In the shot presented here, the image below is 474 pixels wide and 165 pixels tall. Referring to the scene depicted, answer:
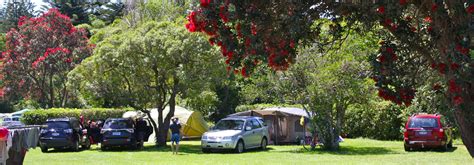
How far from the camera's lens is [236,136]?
21.7 metres

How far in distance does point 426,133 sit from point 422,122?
546mm

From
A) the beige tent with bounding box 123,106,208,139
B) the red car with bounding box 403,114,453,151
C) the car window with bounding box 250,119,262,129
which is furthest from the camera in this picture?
the beige tent with bounding box 123,106,208,139

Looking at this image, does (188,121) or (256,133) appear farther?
(188,121)

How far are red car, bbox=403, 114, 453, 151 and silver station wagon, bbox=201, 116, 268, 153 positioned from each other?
18.7ft

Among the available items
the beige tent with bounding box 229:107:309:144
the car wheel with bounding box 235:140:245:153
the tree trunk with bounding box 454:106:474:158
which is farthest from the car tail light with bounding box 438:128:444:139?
the tree trunk with bounding box 454:106:474:158

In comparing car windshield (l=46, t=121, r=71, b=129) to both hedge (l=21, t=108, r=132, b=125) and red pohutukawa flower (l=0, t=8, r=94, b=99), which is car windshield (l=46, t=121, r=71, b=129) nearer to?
hedge (l=21, t=108, r=132, b=125)

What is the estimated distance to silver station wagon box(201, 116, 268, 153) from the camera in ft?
71.1

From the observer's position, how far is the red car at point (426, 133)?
70.4ft

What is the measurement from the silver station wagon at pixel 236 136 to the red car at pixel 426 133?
18.7 feet

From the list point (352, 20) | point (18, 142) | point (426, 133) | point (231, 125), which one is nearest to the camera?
point (352, 20)

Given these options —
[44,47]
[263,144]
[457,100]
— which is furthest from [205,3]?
[44,47]

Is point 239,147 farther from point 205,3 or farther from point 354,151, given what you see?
point 205,3

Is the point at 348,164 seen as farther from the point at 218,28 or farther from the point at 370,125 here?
the point at 370,125

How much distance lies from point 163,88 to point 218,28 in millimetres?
16810
